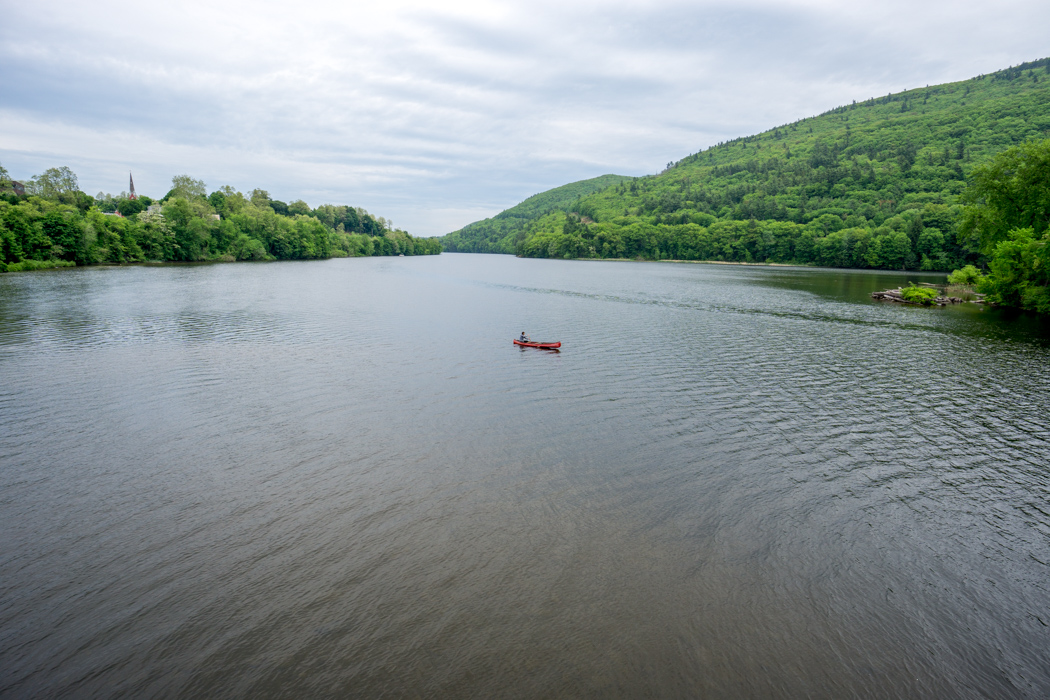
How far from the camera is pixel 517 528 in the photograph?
13.0m

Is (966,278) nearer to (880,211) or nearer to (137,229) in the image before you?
(880,211)

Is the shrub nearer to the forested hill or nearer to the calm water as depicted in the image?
the forested hill

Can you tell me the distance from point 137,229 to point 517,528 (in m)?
131

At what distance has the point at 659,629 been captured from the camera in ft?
31.7

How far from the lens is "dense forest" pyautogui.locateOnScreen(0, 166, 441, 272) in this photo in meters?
85.0

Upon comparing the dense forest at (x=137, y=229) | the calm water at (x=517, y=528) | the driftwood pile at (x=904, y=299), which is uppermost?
the dense forest at (x=137, y=229)

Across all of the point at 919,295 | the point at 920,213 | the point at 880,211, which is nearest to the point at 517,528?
the point at 919,295

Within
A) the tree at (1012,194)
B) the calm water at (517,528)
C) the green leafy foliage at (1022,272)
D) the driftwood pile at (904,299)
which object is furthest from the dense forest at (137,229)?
the tree at (1012,194)

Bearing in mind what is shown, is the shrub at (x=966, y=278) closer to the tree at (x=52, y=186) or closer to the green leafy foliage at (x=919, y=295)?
the green leafy foliage at (x=919, y=295)

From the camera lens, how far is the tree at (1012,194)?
186 feet

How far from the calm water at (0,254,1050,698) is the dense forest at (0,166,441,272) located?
257ft

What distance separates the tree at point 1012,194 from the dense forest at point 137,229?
14275 cm

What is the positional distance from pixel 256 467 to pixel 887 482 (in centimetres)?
2071

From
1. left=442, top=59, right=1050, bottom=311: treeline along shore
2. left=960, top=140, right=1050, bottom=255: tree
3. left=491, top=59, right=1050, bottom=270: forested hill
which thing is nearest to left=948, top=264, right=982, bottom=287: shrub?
left=442, top=59, right=1050, bottom=311: treeline along shore
